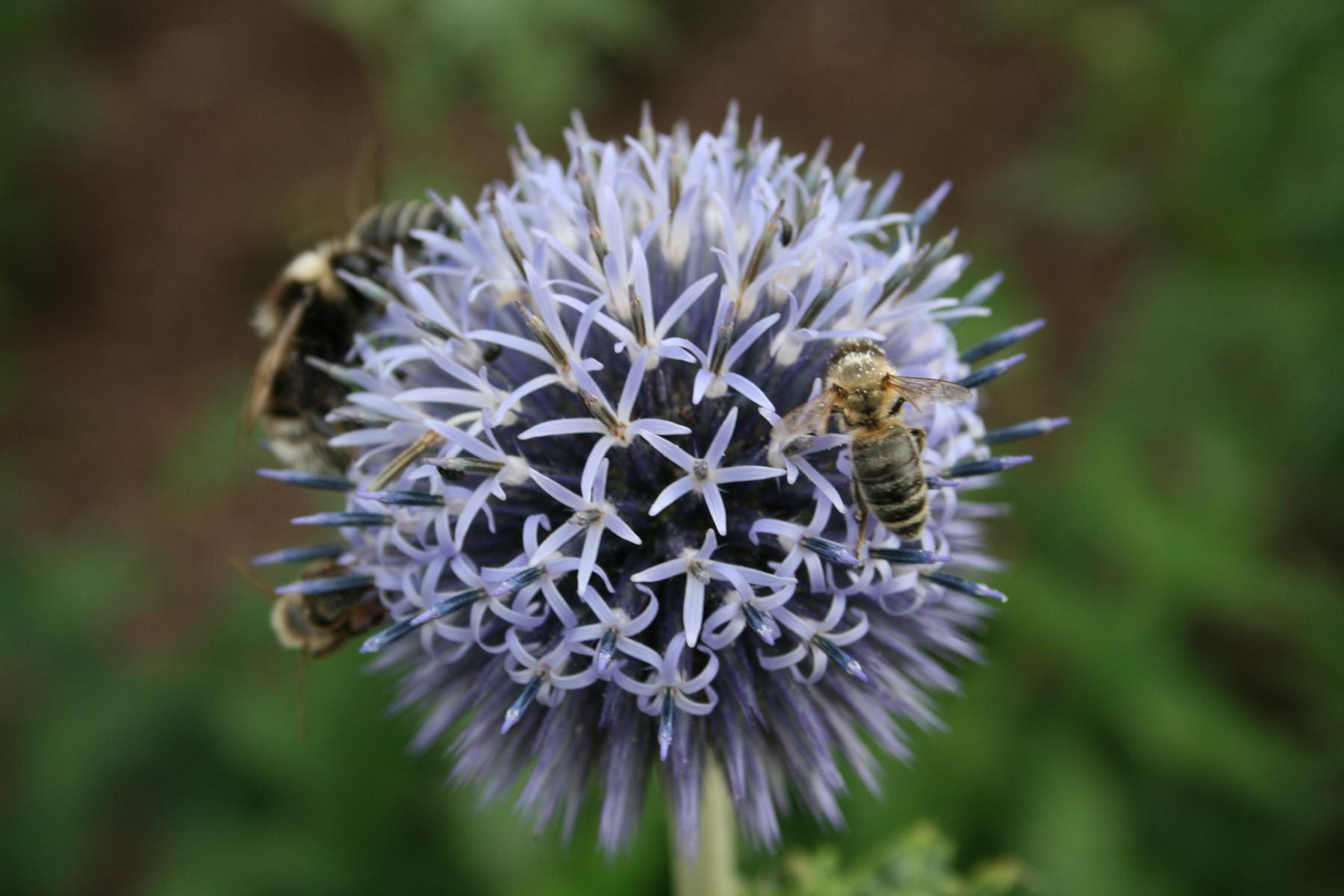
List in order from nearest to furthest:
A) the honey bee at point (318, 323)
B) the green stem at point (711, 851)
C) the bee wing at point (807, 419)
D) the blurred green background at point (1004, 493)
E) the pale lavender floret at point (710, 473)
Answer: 1. the pale lavender floret at point (710, 473)
2. the bee wing at point (807, 419)
3. the green stem at point (711, 851)
4. the honey bee at point (318, 323)
5. the blurred green background at point (1004, 493)

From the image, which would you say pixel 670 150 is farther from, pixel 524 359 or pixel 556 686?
pixel 556 686

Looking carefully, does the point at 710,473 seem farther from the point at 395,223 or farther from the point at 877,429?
the point at 395,223

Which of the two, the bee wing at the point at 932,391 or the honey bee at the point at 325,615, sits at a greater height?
the bee wing at the point at 932,391

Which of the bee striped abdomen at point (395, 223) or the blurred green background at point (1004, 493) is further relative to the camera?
the blurred green background at point (1004, 493)

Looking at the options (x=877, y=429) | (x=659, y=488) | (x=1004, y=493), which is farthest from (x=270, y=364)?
(x=1004, y=493)

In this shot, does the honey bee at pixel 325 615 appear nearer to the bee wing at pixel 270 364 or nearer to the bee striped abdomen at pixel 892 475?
the bee wing at pixel 270 364

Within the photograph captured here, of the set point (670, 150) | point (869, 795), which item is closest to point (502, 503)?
point (670, 150)

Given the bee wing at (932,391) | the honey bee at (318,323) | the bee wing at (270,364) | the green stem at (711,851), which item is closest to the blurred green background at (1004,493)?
the green stem at (711,851)

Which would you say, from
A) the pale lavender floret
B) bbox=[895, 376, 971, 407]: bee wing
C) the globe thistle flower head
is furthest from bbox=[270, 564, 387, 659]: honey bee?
bbox=[895, 376, 971, 407]: bee wing
